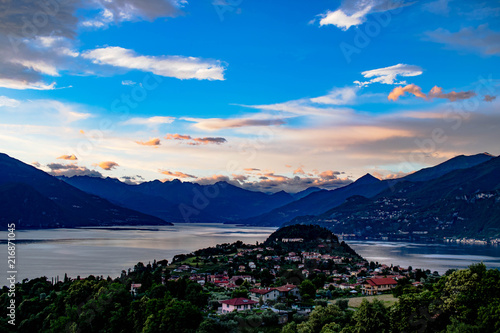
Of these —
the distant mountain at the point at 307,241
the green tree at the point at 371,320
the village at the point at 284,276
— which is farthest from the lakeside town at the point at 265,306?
the distant mountain at the point at 307,241

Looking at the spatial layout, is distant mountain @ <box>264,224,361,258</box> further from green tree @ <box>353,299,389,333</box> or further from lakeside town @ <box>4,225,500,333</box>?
green tree @ <box>353,299,389,333</box>

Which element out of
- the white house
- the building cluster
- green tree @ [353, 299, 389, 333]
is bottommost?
the building cluster

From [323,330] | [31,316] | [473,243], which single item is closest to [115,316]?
[31,316]

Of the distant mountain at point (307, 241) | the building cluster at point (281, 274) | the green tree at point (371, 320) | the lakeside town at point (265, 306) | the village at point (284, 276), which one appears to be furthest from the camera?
the distant mountain at point (307, 241)

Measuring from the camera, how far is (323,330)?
24.8 metres

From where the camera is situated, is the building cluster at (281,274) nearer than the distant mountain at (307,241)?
Yes

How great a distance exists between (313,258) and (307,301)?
1760 inches

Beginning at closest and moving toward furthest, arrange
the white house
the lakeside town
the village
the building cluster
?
the lakeside town, the white house, the village, the building cluster

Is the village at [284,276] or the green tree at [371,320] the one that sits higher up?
the green tree at [371,320]

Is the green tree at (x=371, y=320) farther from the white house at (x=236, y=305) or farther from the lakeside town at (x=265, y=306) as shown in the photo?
the white house at (x=236, y=305)

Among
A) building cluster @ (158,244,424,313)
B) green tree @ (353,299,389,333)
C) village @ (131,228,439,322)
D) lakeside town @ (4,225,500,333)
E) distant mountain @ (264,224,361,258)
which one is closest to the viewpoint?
lakeside town @ (4,225,500,333)

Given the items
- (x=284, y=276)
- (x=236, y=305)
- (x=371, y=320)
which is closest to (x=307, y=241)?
(x=284, y=276)

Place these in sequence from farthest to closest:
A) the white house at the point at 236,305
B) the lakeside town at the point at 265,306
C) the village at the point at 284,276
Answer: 1. the village at the point at 284,276
2. the white house at the point at 236,305
3. the lakeside town at the point at 265,306

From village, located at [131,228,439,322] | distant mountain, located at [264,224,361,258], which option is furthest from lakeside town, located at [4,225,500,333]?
distant mountain, located at [264,224,361,258]
